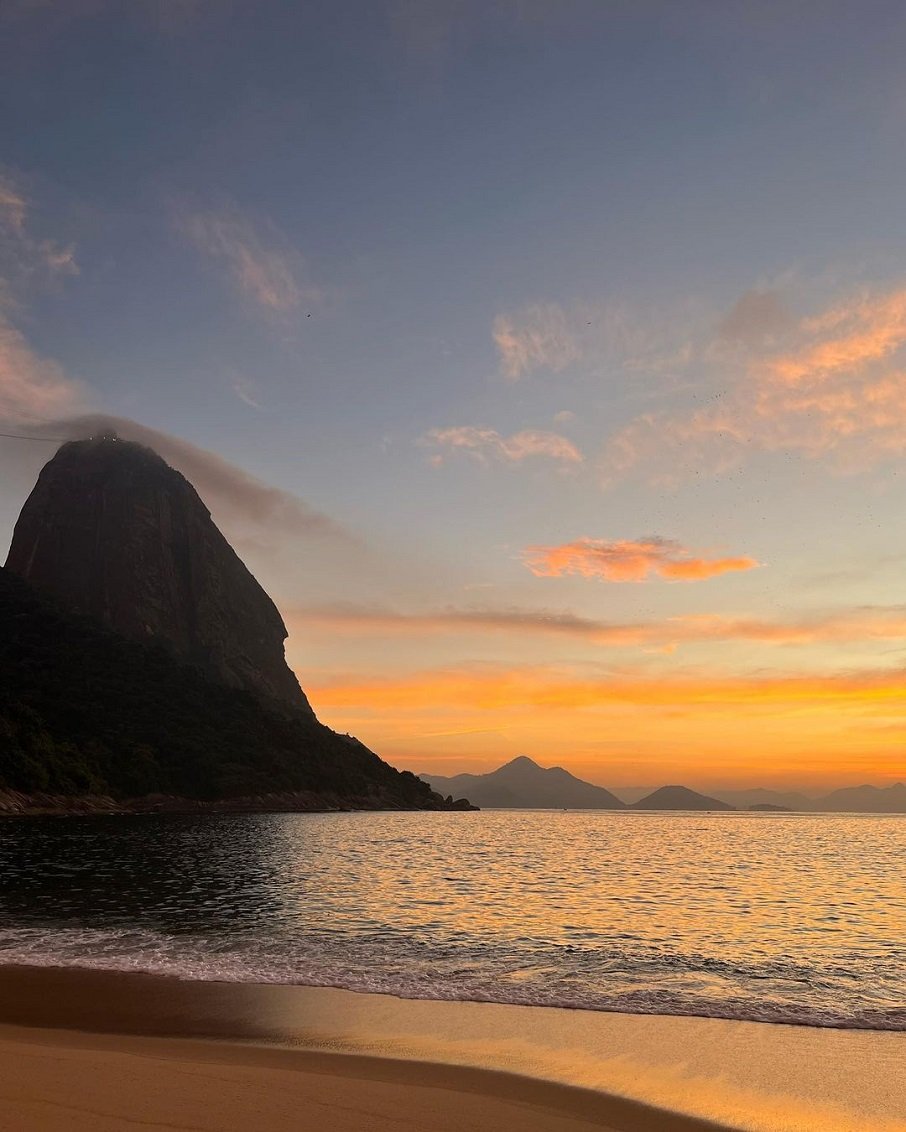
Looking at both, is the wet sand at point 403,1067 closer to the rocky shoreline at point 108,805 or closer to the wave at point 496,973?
the wave at point 496,973

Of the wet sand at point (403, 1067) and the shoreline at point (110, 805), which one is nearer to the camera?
the wet sand at point (403, 1067)

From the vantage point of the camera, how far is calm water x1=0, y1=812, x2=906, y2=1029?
60.6 feet

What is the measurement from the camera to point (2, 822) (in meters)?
93.5

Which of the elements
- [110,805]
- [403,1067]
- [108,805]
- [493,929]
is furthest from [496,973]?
[110,805]

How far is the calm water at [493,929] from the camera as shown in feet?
60.6

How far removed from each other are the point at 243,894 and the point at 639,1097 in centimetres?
3115

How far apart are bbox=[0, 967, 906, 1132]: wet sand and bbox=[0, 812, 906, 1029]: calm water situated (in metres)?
2.05

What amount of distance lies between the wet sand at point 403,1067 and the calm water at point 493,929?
205cm

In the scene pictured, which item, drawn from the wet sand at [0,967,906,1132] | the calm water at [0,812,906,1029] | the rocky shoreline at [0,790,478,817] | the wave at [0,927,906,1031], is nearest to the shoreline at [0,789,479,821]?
the rocky shoreline at [0,790,478,817]

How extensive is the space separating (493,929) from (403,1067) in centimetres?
1677

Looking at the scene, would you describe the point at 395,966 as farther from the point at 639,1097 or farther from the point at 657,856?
the point at 657,856

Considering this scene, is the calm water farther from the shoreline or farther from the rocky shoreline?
the shoreline

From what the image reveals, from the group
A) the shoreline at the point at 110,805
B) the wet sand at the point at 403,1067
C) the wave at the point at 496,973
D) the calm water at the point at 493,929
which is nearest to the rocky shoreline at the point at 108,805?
the shoreline at the point at 110,805

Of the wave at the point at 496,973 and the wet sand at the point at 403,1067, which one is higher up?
the wet sand at the point at 403,1067
